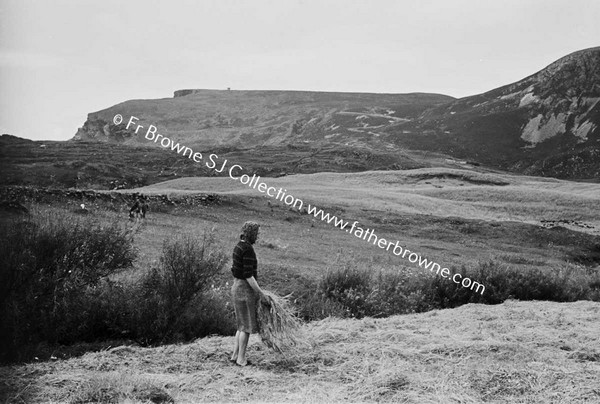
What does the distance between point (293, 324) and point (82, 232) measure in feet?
21.2

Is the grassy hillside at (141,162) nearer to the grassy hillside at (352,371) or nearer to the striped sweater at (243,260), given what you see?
the grassy hillside at (352,371)

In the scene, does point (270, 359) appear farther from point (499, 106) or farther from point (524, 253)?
point (499, 106)

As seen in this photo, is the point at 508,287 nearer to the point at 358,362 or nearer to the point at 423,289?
the point at 423,289

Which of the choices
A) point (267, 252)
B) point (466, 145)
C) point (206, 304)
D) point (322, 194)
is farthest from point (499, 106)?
point (206, 304)

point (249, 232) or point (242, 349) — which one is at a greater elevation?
point (249, 232)

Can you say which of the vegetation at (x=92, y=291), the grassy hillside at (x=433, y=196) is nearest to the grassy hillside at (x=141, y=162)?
the grassy hillside at (x=433, y=196)

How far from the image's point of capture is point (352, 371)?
1043cm

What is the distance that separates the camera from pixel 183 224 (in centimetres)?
3195

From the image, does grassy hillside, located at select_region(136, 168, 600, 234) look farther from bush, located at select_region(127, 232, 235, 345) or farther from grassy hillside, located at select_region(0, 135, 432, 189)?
bush, located at select_region(127, 232, 235, 345)

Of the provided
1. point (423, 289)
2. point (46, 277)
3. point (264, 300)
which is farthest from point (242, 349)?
point (423, 289)

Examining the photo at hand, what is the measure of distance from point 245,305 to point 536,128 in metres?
164

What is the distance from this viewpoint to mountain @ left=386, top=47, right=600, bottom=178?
5310 inches

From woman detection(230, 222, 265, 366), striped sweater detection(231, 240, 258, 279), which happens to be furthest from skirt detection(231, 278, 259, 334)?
striped sweater detection(231, 240, 258, 279)

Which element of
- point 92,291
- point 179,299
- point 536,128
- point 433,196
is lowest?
point 433,196
